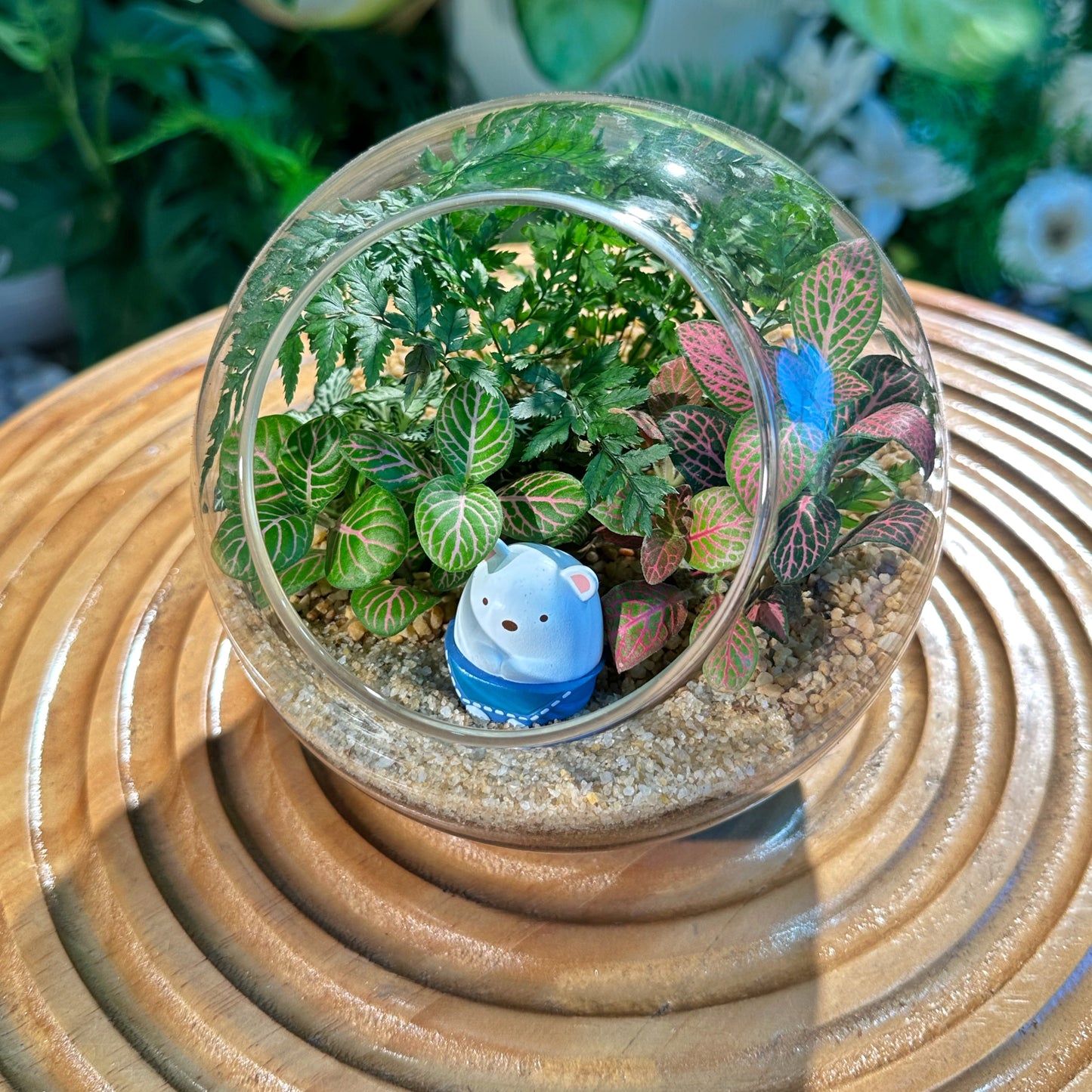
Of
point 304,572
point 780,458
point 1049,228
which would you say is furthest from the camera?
point 1049,228

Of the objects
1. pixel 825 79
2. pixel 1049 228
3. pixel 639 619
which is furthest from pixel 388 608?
pixel 1049 228

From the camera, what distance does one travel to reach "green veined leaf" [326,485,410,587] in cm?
60

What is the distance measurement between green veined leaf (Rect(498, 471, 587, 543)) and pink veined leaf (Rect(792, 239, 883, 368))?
0.16 m

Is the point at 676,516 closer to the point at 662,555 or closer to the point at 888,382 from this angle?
the point at 662,555

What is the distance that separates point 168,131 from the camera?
1307 millimetres

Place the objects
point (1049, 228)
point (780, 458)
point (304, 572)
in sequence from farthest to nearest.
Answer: point (1049, 228), point (304, 572), point (780, 458)

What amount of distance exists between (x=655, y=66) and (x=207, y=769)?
1.39 meters

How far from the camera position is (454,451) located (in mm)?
593

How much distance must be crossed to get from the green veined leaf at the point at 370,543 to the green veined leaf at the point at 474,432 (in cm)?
5

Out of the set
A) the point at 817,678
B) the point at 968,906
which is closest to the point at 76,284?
the point at 817,678

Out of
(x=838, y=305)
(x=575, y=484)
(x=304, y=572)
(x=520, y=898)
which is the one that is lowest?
(x=520, y=898)

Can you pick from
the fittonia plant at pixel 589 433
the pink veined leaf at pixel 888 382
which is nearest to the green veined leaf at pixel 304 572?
the fittonia plant at pixel 589 433

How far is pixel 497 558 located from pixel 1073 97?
1401mm

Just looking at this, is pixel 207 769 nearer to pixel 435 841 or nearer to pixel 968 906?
pixel 435 841
